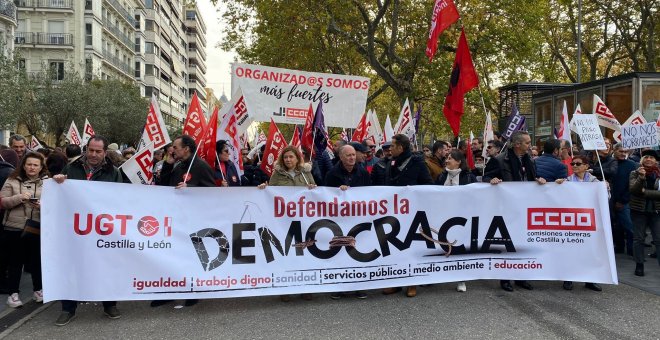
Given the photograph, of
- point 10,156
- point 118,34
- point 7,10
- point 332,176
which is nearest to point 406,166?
point 332,176

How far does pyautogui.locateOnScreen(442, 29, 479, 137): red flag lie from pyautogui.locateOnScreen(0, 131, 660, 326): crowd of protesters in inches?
34.1

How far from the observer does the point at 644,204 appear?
7582 millimetres

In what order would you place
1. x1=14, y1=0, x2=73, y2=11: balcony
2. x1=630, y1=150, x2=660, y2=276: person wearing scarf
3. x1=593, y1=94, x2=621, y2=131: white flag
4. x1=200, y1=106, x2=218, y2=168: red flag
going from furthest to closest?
1. x1=14, y1=0, x2=73, y2=11: balcony
2. x1=593, y1=94, x2=621, y2=131: white flag
3. x1=630, y1=150, x2=660, y2=276: person wearing scarf
4. x1=200, y1=106, x2=218, y2=168: red flag

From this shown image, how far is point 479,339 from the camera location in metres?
5.00

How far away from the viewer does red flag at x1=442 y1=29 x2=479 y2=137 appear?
8.77 meters

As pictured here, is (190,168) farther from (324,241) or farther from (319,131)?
(319,131)

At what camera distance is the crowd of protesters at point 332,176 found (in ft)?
19.8

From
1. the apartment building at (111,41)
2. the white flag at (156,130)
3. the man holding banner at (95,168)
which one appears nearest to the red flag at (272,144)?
the white flag at (156,130)

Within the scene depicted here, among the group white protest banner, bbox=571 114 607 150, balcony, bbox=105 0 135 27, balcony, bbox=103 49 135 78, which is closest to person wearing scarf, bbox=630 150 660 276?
white protest banner, bbox=571 114 607 150

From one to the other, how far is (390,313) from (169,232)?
238 centimetres

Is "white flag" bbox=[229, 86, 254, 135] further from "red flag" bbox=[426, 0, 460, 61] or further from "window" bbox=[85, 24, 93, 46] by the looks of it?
"window" bbox=[85, 24, 93, 46]

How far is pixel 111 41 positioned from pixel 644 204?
201ft

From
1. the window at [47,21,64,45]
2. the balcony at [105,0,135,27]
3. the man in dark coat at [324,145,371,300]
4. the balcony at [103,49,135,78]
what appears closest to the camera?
the man in dark coat at [324,145,371,300]

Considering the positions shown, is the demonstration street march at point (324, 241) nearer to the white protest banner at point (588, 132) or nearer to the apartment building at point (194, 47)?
the white protest banner at point (588, 132)
